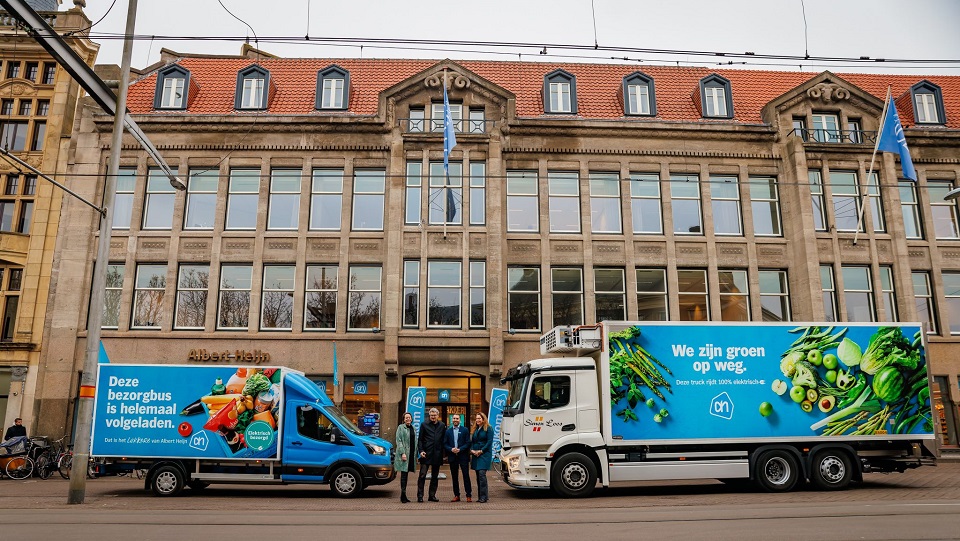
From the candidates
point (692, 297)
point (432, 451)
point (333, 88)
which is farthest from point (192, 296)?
point (692, 297)

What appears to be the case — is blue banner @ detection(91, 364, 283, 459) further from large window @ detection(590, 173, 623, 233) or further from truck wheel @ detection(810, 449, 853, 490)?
large window @ detection(590, 173, 623, 233)

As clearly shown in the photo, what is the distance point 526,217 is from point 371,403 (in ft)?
28.8

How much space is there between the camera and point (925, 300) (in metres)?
25.2

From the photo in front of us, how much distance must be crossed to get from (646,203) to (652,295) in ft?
11.7

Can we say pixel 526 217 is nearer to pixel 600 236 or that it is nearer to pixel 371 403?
pixel 600 236

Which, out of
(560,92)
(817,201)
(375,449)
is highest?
(560,92)

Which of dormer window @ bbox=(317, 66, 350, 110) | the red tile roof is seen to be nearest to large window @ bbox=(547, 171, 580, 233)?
the red tile roof

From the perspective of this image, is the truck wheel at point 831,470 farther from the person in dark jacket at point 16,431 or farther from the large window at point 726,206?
the person in dark jacket at point 16,431

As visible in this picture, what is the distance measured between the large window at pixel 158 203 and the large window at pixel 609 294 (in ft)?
52.3

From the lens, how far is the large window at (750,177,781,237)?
1008 inches

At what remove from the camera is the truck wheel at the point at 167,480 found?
14453mm

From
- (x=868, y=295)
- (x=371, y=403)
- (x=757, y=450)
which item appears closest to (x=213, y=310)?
(x=371, y=403)

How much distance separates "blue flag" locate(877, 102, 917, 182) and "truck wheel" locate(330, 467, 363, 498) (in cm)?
2009

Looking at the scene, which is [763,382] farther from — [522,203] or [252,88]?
[252,88]
